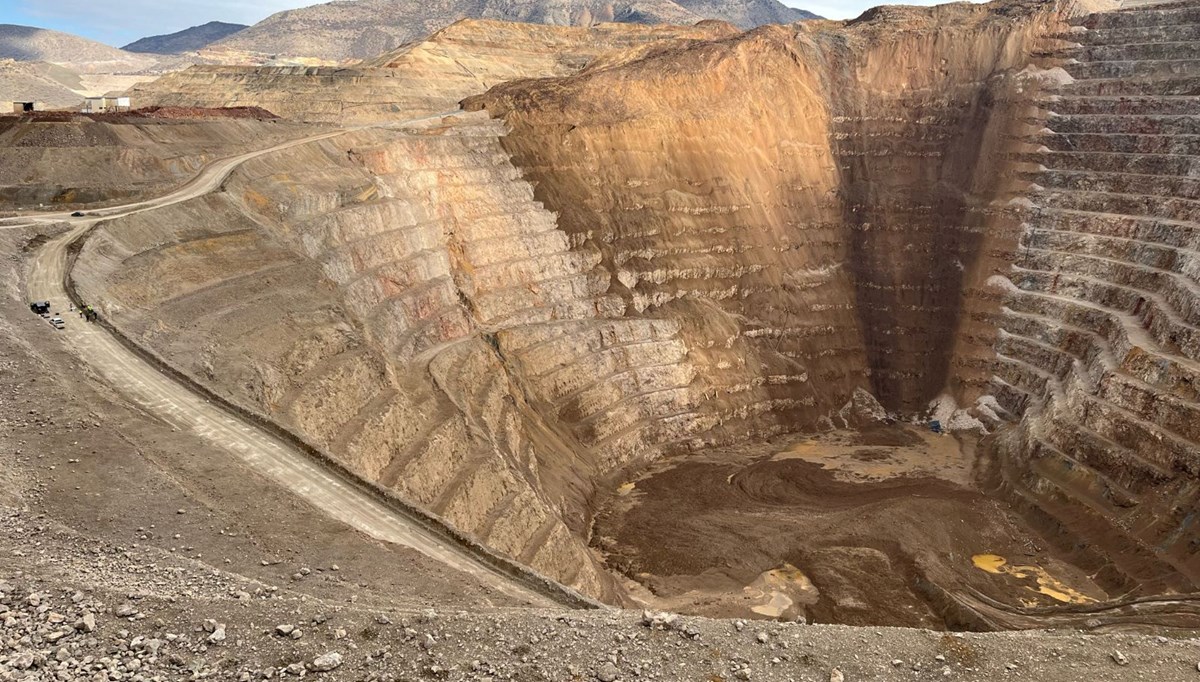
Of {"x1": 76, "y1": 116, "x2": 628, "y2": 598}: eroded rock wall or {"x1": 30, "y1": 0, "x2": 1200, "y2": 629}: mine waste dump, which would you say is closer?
{"x1": 76, "y1": 116, "x2": 628, "y2": 598}: eroded rock wall

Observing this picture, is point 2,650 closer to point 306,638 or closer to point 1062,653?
point 306,638

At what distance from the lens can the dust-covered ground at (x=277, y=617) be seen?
487 inches

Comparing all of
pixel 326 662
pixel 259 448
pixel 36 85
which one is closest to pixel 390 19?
pixel 36 85

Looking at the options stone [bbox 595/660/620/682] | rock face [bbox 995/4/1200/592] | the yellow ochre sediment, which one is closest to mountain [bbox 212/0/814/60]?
rock face [bbox 995/4/1200/592]

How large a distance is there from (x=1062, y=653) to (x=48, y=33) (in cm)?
20657

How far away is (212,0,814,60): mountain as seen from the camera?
157m

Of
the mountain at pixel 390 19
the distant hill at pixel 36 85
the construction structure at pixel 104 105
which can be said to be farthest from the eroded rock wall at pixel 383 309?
the mountain at pixel 390 19

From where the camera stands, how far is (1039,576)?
32.3 metres

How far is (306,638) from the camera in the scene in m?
13.1

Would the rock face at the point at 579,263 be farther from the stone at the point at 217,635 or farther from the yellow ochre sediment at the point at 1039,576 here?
the yellow ochre sediment at the point at 1039,576

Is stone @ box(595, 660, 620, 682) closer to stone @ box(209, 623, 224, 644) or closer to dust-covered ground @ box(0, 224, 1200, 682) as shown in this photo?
dust-covered ground @ box(0, 224, 1200, 682)

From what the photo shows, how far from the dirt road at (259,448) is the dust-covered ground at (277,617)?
113 centimetres

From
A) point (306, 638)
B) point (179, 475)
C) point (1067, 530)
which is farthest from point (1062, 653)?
point (1067, 530)

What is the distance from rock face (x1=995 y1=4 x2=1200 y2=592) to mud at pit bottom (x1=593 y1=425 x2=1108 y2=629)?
2.96m
